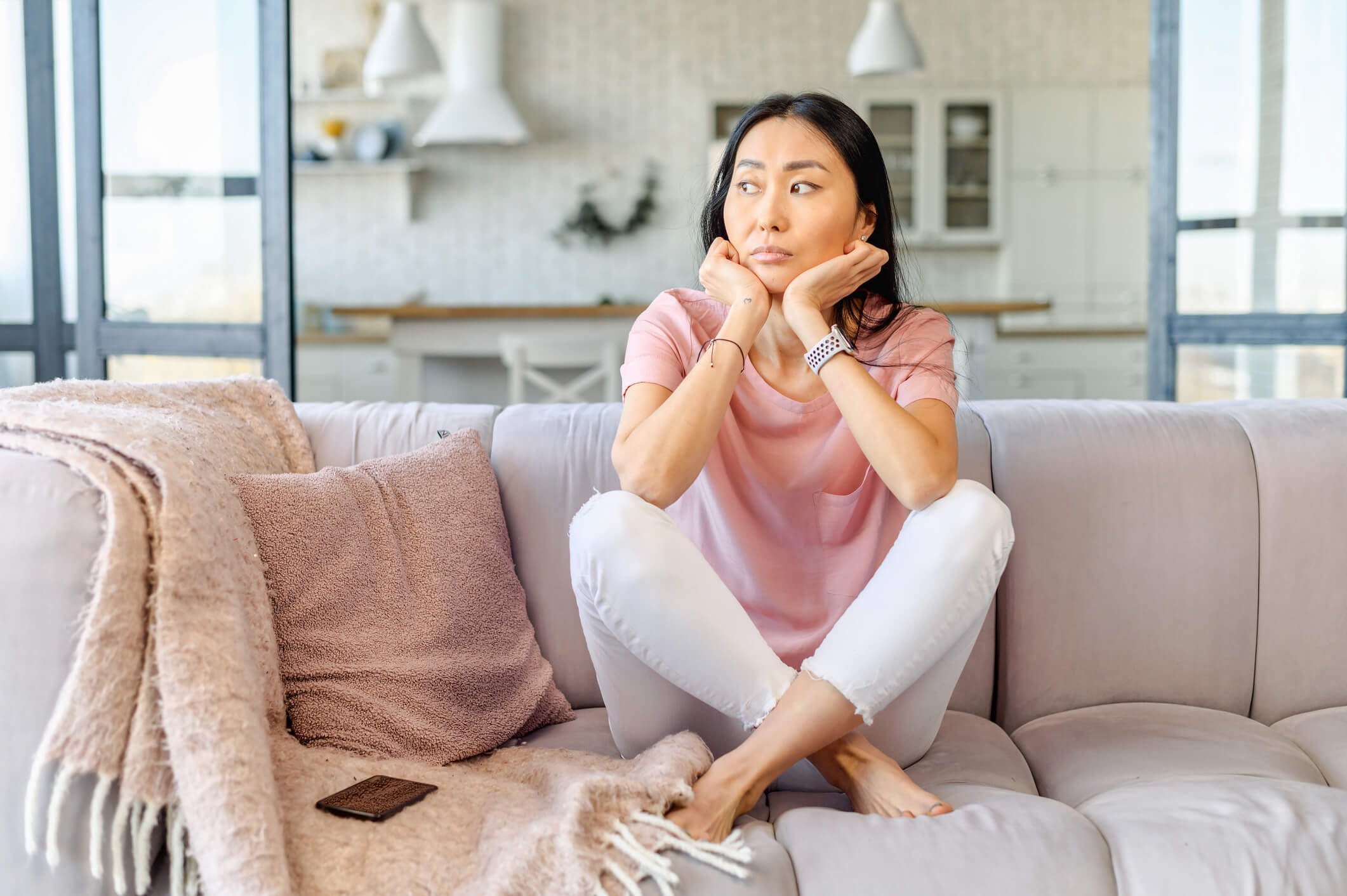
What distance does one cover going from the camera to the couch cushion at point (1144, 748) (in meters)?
1.22

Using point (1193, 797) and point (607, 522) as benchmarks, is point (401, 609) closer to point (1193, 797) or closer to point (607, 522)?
point (607, 522)

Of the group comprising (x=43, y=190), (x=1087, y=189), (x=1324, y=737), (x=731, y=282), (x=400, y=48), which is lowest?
(x=1324, y=737)

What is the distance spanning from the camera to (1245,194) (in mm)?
2639

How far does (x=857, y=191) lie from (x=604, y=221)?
479 centimetres

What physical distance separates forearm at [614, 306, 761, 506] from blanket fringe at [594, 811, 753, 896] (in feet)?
1.27

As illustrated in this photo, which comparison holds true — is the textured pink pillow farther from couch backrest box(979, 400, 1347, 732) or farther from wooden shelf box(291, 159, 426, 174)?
wooden shelf box(291, 159, 426, 174)

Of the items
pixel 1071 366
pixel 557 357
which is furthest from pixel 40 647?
pixel 1071 366

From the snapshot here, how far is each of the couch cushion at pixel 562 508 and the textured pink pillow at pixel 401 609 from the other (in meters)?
0.05

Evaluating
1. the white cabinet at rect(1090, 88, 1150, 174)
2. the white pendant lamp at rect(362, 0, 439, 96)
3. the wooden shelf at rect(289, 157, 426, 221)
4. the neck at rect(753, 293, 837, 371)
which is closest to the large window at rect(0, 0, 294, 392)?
the neck at rect(753, 293, 837, 371)

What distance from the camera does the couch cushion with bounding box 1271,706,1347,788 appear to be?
1.28 metres

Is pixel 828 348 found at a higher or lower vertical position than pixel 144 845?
higher

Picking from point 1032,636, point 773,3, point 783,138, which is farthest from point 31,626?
point 773,3

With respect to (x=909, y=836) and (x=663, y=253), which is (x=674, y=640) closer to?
(x=909, y=836)

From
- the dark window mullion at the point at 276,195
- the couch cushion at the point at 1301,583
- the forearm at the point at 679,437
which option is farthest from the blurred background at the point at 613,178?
the forearm at the point at 679,437
